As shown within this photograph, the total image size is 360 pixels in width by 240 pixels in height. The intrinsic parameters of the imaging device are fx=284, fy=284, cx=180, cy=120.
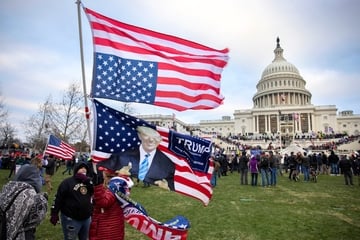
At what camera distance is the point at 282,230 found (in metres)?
7.50

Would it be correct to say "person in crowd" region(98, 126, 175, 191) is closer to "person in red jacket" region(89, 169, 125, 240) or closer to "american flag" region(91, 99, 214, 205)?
"american flag" region(91, 99, 214, 205)

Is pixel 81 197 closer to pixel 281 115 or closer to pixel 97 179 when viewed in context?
pixel 97 179

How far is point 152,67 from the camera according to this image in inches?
207

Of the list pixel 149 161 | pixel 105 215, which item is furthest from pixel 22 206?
pixel 149 161

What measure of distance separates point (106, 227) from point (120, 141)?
4.42ft

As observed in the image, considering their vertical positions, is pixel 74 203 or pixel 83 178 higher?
pixel 83 178

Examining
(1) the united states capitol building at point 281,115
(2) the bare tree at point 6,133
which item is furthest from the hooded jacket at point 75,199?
(1) the united states capitol building at point 281,115

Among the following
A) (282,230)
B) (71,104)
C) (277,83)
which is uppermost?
(277,83)

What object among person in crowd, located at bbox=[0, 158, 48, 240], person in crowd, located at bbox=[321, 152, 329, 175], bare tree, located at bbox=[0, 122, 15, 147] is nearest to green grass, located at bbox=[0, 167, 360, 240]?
person in crowd, located at bbox=[0, 158, 48, 240]

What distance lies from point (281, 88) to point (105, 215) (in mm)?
118702

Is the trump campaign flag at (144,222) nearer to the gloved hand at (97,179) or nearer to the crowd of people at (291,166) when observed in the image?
the gloved hand at (97,179)

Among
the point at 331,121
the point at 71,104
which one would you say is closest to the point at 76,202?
the point at 71,104

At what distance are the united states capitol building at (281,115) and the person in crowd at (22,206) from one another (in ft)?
285

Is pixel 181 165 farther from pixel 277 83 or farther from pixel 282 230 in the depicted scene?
pixel 277 83
